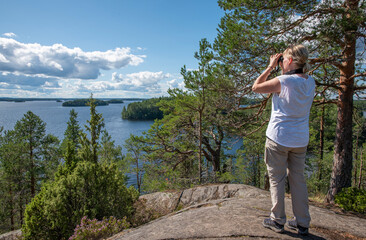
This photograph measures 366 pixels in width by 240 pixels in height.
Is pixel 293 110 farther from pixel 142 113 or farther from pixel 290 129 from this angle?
pixel 142 113

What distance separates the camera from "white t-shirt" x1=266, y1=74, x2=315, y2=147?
7.50 feet

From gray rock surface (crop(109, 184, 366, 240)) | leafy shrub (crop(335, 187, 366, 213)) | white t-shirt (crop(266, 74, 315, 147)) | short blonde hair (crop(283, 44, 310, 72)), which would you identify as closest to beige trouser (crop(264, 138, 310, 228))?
white t-shirt (crop(266, 74, 315, 147))

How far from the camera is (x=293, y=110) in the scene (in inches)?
90.7

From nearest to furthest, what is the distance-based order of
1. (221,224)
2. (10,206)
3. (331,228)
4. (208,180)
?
(221,224) < (331,228) < (208,180) < (10,206)

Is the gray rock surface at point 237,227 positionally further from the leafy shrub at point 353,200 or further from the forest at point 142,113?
the forest at point 142,113

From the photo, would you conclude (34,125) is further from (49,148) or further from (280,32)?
(280,32)

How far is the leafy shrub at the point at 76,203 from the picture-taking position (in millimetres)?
5996

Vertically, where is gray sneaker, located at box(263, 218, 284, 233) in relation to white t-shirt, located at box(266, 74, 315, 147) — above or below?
below

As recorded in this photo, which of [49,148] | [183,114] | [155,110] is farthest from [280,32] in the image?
[155,110]

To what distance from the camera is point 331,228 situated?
9.99ft

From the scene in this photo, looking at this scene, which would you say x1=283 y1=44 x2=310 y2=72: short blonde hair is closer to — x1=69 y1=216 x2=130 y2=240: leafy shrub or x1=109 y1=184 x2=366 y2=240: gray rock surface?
x1=109 y1=184 x2=366 y2=240: gray rock surface

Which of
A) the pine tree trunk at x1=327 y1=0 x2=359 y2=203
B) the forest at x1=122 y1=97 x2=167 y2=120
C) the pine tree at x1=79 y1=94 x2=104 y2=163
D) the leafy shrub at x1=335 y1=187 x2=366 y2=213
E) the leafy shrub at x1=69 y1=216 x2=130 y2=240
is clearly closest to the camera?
the leafy shrub at x1=69 y1=216 x2=130 y2=240

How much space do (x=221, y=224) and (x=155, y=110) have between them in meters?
84.9

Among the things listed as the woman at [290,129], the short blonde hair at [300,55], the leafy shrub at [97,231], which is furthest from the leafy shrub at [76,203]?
the short blonde hair at [300,55]
